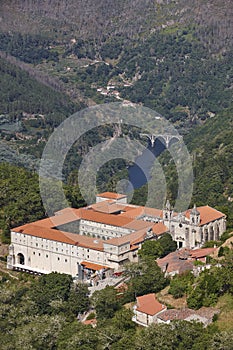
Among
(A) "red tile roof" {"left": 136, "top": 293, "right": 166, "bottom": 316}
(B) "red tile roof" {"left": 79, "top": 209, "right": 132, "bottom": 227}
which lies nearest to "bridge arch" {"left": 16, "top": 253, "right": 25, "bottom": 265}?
(B) "red tile roof" {"left": 79, "top": 209, "right": 132, "bottom": 227}

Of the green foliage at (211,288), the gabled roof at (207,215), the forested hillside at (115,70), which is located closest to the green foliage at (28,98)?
the forested hillside at (115,70)

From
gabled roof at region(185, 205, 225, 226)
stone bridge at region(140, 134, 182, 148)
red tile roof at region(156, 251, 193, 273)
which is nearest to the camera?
red tile roof at region(156, 251, 193, 273)

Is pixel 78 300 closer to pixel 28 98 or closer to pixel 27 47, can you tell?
pixel 28 98

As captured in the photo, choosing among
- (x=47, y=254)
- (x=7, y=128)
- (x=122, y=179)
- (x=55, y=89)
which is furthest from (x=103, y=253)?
(x=55, y=89)

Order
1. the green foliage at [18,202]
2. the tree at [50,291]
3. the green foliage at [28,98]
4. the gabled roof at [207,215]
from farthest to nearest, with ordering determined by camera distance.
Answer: the green foliage at [28,98]
the green foliage at [18,202]
the gabled roof at [207,215]
the tree at [50,291]

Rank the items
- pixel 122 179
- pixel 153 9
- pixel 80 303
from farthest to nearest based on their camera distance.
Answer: pixel 153 9 < pixel 122 179 < pixel 80 303

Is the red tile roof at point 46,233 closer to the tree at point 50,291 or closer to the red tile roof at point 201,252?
the tree at point 50,291

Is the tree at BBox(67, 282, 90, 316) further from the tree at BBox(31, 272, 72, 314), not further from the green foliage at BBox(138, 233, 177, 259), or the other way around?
the green foliage at BBox(138, 233, 177, 259)

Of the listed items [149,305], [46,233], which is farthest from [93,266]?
[149,305]

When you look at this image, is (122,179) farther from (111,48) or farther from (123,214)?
(111,48)
